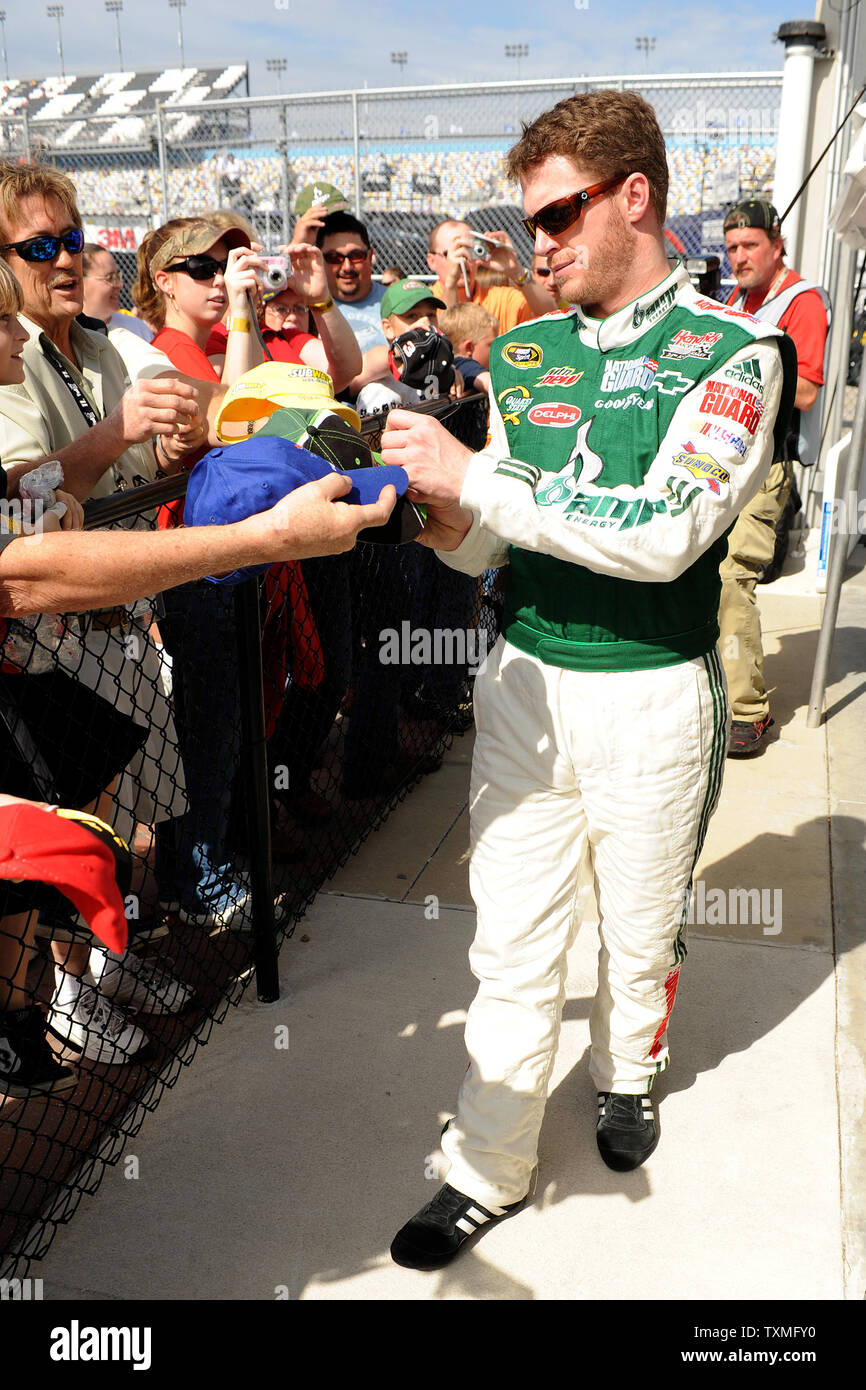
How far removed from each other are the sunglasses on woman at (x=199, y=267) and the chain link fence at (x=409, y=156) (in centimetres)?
626

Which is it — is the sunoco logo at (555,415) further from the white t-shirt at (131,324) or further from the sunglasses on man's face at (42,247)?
the white t-shirt at (131,324)

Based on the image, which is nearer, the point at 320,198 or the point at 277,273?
the point at 277,273

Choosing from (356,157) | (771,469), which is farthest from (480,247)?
(356,157)

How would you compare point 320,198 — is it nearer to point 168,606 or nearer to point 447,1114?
point 168,606

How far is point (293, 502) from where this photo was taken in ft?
5.90

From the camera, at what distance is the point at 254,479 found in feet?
6.13

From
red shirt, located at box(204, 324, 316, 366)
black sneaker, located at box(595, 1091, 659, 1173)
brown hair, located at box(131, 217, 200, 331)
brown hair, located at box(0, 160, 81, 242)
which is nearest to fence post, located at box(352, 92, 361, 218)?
red shirt, located at box(204, 324, 316, 366)

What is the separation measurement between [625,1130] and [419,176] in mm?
10606

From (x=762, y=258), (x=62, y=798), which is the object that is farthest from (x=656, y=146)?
(x=762, y=258)

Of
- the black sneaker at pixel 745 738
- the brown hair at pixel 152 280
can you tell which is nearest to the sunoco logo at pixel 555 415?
the brown hair at pixel 152 280

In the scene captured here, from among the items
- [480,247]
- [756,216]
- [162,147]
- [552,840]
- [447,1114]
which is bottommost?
[447,1114]

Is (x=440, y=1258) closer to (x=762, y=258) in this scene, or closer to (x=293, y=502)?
(x=293, y=502)

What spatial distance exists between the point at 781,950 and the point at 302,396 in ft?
7.67

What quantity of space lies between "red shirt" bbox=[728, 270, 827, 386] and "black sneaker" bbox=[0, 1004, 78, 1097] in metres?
4.38
